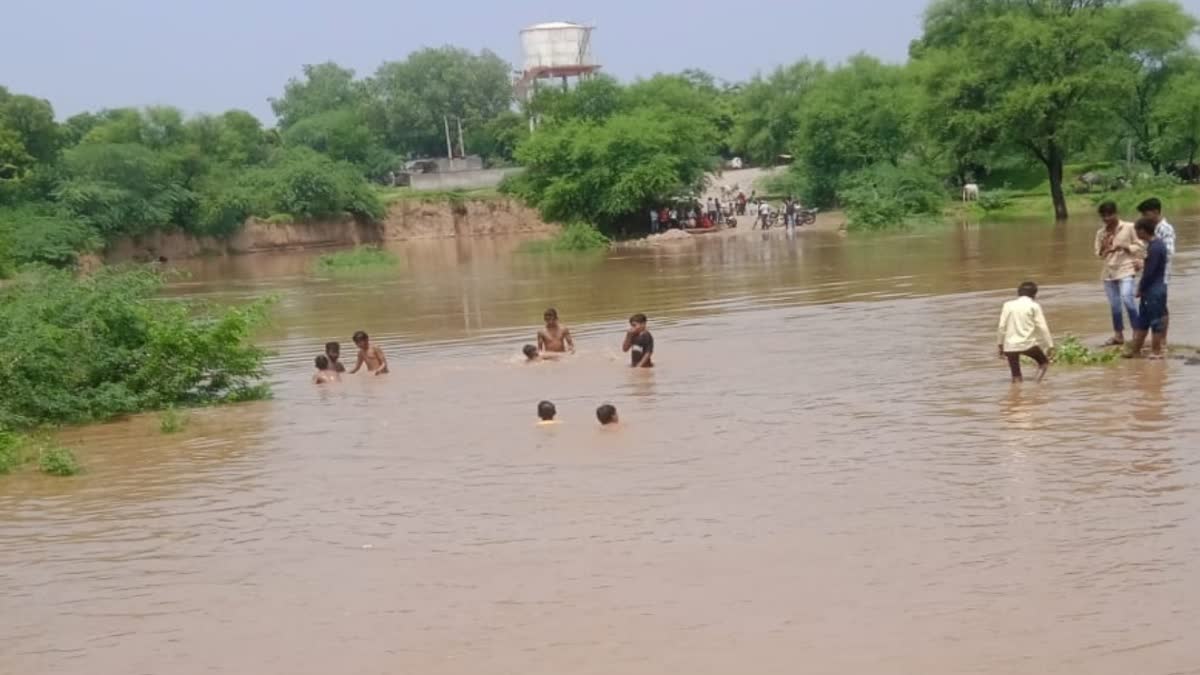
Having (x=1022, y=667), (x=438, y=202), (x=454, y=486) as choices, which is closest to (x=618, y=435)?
(x=454, y=486)

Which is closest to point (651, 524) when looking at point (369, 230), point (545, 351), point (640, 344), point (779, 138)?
point (640, 344)

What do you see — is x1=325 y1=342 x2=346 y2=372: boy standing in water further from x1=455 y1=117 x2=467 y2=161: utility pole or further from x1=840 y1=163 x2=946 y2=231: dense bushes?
x1=455 y1=117 x2=467 y2=161: utility pole

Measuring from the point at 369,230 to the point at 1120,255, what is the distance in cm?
6881

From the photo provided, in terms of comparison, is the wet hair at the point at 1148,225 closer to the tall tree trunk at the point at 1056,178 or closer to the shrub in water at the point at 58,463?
the shrub in water at the point at 58,463

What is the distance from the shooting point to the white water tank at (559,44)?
95625mm

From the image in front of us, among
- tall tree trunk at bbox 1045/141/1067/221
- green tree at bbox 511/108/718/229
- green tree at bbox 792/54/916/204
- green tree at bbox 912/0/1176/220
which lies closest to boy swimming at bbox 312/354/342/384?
green tree at bbox 912/0/1176/220

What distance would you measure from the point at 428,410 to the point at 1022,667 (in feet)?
33.4

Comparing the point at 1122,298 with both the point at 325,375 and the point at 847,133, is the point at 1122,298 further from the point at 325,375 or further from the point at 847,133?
the point at 847,133

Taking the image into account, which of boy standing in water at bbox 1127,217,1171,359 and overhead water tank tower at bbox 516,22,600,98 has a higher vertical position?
overhead water tank tower at bbox 516,22,600,98

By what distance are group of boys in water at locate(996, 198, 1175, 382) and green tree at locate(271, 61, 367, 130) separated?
349 ft

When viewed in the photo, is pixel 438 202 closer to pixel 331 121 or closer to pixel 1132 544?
pixel 331 121

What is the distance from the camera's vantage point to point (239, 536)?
10.3m

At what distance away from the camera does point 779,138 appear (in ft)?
256

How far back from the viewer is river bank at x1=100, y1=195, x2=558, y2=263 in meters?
75.1
